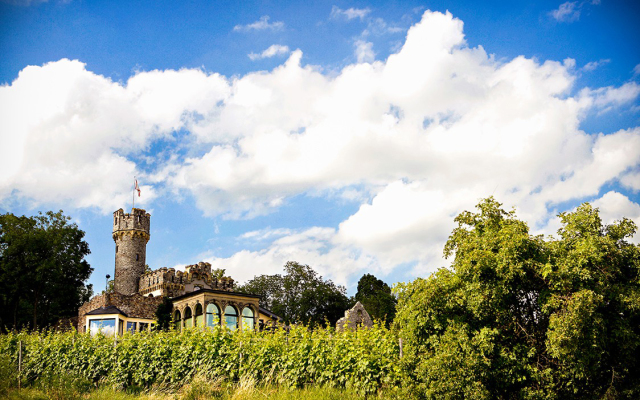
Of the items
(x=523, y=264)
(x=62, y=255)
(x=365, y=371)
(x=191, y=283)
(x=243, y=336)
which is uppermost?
(x=62, y=255)

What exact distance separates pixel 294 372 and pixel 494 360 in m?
4.75

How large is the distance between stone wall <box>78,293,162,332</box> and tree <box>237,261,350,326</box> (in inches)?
887

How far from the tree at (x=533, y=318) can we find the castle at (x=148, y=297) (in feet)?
57.2

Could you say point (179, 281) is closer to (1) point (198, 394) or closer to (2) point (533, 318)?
(1) point (198, 394)

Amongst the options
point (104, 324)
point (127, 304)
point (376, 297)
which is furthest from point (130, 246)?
point (376, 297)

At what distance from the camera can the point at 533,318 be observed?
9.17 meters

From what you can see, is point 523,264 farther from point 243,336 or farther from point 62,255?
point 62,255

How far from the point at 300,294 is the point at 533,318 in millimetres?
50215

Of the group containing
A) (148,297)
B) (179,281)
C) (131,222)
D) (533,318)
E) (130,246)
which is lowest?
(533,318)

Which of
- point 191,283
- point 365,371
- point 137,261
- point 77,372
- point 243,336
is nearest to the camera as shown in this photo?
point 365,371

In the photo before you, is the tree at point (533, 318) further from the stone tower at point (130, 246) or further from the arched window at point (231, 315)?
the stone tower at point (130, 246)

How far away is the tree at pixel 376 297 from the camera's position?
172ft

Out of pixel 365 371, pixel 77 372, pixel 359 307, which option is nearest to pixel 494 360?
pixel 365 371

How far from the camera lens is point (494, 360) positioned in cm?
892
